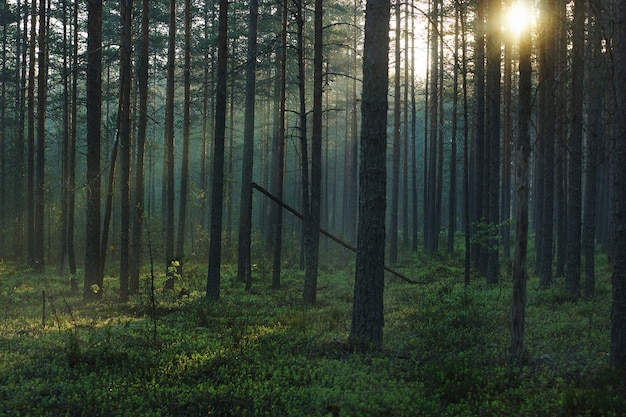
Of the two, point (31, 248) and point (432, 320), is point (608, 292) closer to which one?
point (432, 320)

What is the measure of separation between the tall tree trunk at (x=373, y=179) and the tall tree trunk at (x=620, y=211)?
11.1ft

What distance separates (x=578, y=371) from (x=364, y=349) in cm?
315

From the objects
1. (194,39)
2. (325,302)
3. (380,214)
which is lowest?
(325,302)

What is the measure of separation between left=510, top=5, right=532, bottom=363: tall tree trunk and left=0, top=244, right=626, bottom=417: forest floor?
448 millimetres

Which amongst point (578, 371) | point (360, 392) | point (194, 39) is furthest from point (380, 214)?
point (194, 39)

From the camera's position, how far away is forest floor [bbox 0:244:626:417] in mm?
5832

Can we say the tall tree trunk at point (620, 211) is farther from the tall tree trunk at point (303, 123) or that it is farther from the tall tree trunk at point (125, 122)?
the tall tree trunk at point (125, 122)

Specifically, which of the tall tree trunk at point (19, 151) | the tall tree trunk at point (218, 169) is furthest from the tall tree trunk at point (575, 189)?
the tall tree trunk at point (19, 151)

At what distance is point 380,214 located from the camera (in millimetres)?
8273

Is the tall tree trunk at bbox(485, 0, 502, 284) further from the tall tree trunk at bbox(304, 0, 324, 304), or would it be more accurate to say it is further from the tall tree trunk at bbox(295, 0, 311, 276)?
the tall tree trunk at bbox(295, 0, 311, 276)

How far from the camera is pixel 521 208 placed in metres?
7.80

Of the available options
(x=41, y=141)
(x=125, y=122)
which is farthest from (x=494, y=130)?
(x=41, y=141)

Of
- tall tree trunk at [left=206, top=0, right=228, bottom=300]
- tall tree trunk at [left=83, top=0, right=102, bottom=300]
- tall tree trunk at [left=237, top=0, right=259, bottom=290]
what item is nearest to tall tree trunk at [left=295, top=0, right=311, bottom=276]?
tall tree trunk at [left=206, top=0, right=228, bottom=300]

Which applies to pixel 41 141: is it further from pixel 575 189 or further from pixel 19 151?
pixel 575 189
